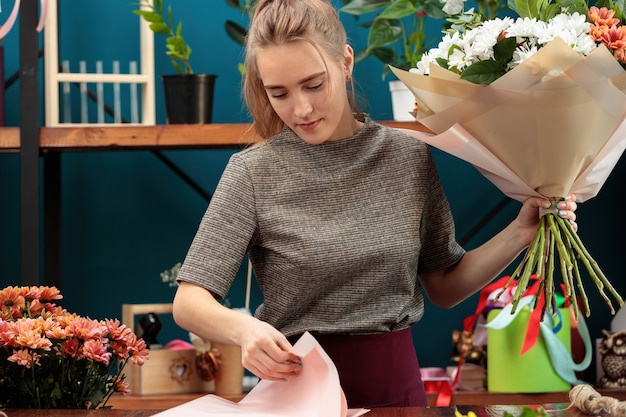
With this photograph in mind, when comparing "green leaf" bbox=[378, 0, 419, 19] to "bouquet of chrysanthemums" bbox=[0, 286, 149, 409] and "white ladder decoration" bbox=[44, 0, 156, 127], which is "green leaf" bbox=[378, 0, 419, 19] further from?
"bouquet of chrysanthemums" bbox=[0, 286, 149, 409]

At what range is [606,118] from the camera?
4.60 feet

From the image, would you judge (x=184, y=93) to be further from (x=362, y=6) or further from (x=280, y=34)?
(x=280, y=34)

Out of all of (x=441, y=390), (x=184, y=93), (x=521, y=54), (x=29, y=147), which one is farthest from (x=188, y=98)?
(x=521, y=54)

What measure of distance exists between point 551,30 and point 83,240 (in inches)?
81.3

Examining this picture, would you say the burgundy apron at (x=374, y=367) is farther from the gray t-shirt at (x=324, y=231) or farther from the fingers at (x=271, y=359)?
the fingers at (x=271, y=359)

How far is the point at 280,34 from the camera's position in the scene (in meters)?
1.52

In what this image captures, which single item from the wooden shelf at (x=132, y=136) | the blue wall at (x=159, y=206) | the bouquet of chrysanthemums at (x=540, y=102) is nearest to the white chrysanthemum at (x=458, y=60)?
the bouquet of chrysanthemums at (x=540, y=102)

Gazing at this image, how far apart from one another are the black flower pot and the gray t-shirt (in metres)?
1.15

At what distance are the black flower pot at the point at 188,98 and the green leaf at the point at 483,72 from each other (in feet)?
4.70

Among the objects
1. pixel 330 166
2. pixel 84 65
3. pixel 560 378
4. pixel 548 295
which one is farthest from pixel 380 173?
pixel 84 65

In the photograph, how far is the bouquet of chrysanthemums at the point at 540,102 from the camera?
4.48 feet

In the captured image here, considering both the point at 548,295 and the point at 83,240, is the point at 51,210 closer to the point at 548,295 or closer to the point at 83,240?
the point at 83,240

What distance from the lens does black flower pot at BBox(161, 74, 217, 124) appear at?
2750 millimetres

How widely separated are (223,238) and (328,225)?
Answer: 0.17m
